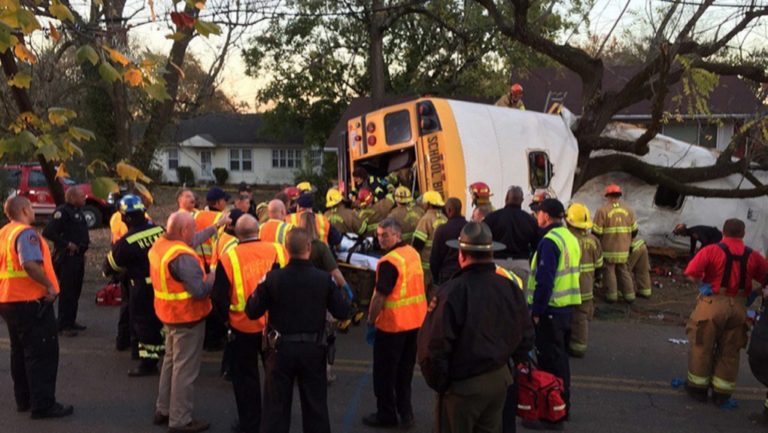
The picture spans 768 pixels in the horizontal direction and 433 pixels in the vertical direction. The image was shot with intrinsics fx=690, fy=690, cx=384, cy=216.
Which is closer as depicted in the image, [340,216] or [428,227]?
[428,227]

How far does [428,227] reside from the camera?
852 centimetres

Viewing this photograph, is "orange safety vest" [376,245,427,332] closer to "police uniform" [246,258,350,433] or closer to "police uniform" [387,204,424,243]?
"police uniform" [246,258,350,433]

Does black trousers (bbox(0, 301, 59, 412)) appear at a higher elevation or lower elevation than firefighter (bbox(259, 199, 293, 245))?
lower

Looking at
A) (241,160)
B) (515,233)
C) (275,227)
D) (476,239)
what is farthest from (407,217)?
(241,160)

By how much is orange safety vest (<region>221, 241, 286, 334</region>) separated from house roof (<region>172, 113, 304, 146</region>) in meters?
38.1

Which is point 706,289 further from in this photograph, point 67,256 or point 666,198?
point 666,198

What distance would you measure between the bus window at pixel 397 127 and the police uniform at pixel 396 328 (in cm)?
563

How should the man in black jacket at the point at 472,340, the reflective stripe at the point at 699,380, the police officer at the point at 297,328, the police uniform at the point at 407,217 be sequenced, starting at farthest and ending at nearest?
the police uniform at the point at 407,217, the reflective stripe at the point at 699,380, the police officer at the point at 297,328, the man in black jacket at the point at 472,340

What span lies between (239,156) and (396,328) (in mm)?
40848

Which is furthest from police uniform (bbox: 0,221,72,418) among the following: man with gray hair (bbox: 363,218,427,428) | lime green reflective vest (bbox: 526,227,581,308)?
lime green reflective vest (bbox: 526,227,581,308)

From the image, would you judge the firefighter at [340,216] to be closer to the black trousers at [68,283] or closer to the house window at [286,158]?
the black trousers at [68,283]

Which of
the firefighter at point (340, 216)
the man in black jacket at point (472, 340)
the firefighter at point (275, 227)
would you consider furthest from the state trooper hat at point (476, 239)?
the firefighter at point (340, 216)

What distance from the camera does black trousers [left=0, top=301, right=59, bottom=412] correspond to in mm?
5781

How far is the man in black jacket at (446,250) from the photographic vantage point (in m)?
6.66
